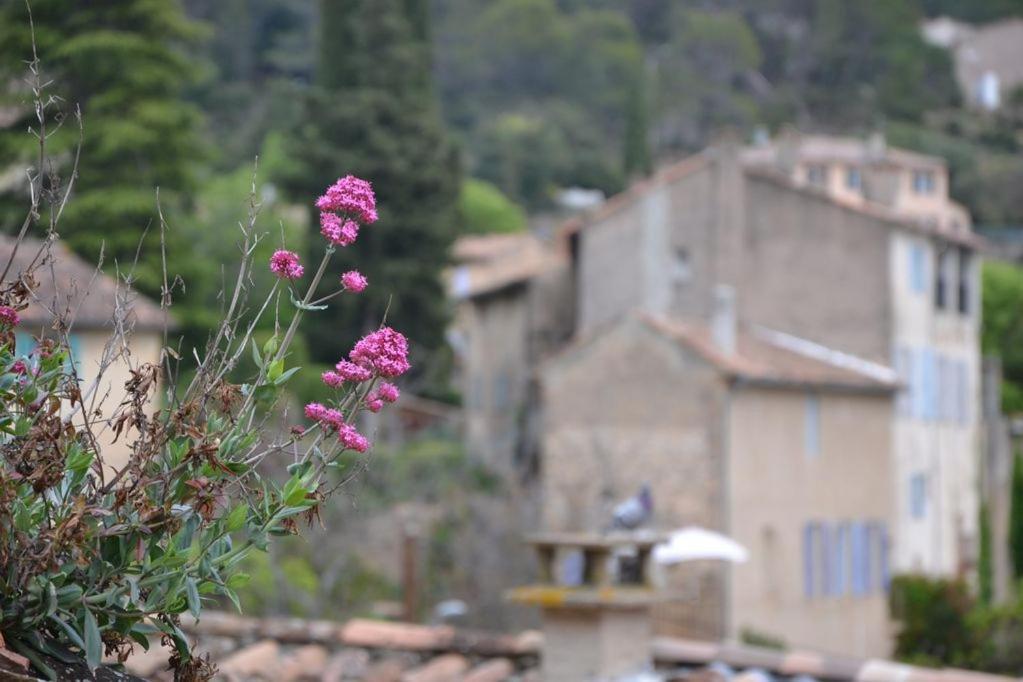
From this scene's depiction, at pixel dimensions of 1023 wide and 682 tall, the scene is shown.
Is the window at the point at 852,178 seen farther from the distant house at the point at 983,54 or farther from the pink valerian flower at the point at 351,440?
the pink valerian flower at the point at 351,440

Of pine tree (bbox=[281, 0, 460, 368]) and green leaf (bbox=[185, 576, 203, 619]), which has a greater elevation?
pine tree (bbox=[281, 0, 460, 368])

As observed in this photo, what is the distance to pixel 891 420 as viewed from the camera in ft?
113

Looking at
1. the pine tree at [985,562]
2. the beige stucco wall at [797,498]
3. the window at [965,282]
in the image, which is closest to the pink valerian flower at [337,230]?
the beige stucco wall at [797,498]

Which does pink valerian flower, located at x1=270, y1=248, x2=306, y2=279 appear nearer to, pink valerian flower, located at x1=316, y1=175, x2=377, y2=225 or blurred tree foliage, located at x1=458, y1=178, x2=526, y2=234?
pink valerian flower, located at x1=316, y1=175, x2=377, y2=225

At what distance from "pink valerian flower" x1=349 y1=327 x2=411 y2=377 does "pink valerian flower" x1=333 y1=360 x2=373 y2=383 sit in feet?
0.06

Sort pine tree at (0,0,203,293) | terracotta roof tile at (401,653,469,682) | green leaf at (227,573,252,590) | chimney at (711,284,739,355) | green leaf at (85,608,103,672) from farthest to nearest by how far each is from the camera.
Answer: pine tree at (0,0,203,293), chimney at (711,284,739,355), terracotta roof tile at (401,653,469,682), green leaf at (227,573,252,590), green leaf at (85,608,103,672)

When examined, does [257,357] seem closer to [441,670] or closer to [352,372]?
[352,372]

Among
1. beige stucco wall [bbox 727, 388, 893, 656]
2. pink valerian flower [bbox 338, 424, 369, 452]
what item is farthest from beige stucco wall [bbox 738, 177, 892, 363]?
pink valerian flower [bbox 338, 424, 369, 452]

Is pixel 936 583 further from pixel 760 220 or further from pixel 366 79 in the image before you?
pixel 366 79

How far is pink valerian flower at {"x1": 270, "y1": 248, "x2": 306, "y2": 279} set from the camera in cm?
421

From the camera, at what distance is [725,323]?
32094 millimetres

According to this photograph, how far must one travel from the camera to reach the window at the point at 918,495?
119 feet

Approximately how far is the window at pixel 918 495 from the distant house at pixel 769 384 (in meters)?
0.08

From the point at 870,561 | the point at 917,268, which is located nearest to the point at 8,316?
the point at 870,561
